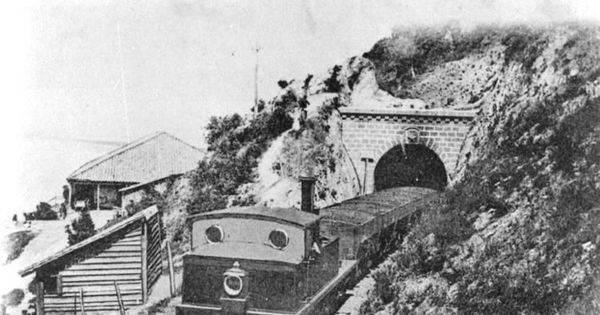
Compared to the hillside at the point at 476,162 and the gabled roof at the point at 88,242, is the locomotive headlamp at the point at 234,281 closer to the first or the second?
the hillside at the point at 476,162

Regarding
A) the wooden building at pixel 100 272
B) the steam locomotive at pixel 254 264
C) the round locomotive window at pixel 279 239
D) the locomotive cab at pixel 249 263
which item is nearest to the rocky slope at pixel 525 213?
the steam locomotive at pixel 254 264

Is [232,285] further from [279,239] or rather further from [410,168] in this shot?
[410,168]

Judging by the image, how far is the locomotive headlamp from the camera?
7227mm

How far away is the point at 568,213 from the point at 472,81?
1461 centimetres

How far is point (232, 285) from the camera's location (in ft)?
24.1

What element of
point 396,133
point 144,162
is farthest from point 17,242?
point 396,133

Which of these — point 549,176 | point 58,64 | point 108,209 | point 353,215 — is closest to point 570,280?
point 549,176

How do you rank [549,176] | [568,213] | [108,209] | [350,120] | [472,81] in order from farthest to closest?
[108,209]
[472,81]
[350,120]
[549,176]
[568,213]

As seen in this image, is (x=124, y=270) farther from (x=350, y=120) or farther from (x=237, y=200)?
(x=350, y=120)

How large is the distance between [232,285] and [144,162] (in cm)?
1973

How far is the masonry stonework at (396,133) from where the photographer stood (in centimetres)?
1831

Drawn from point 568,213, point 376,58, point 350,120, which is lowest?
point 568,213

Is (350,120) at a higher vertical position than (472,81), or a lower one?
lower

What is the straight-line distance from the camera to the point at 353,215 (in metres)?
11.2
